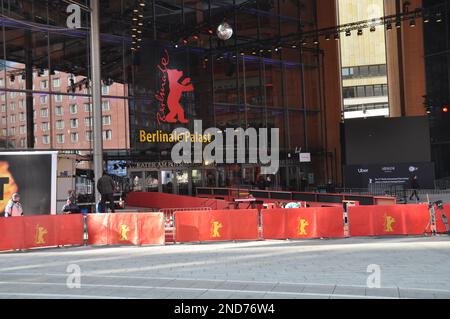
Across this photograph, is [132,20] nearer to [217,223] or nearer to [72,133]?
[72,133]

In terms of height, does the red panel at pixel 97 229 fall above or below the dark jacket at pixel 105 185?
below

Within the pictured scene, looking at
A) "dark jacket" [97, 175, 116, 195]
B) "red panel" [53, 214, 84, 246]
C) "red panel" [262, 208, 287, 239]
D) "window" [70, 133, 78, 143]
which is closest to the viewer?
"red panel" [53, 214, 84, 246]

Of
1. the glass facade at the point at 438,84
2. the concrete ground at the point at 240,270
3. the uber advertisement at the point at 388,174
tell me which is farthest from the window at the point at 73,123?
the glass facade at the point at 438,84

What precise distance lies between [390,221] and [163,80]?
66.0ft

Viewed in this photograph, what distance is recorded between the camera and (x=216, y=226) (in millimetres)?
17656

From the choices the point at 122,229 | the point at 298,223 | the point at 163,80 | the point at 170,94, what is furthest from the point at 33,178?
the point at 170,94

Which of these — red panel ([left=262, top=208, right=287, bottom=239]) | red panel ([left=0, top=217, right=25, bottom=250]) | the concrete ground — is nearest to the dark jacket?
the concrete ground

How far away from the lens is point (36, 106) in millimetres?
28500

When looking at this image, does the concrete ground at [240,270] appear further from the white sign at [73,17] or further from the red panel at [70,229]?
the white sign at [73,17]

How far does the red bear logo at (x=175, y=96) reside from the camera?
115 ft

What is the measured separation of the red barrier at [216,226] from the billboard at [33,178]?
16.3ft

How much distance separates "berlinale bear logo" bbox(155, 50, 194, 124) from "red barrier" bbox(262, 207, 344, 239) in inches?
701

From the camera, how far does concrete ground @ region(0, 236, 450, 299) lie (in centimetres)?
956

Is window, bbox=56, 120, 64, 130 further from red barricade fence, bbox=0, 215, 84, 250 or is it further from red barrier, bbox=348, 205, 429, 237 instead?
red barrier, bbox=348, 205, 429, 237
